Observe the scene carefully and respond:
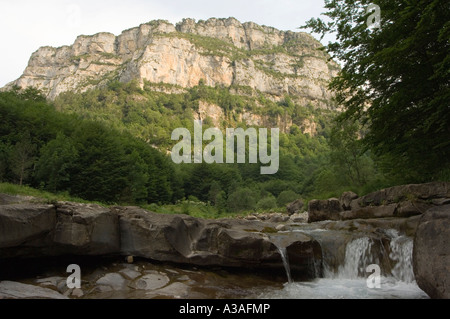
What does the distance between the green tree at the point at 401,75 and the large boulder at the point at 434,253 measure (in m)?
3.76

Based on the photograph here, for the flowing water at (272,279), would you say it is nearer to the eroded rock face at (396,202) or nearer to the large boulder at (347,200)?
the eroded rock face at (396,202)

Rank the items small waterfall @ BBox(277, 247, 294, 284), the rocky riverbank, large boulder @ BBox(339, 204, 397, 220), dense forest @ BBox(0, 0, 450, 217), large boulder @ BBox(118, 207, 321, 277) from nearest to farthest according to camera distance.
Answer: the rocky riverbank < large boulder @ BBox(118, 207, 321, 277) < small waterfall @ BBox(277, 247, 294, 284) < dense forest @ BBox(0, 0, 450, 217) < large boulder @ BBox(339, 204, 397, 220)

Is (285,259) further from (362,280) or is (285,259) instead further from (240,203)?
(240,203)

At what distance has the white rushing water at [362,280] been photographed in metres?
7.26

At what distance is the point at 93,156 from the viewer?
3059cm

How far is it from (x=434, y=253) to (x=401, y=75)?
291 inches

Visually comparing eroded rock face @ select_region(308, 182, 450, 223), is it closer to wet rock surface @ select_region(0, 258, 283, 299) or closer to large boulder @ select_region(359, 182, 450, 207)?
large boulder @ select_region(359, 182, 450, 207)

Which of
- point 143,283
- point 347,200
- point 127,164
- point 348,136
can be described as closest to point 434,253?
point 143,283

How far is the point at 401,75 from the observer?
11031mm

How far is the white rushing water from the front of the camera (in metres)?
7.26

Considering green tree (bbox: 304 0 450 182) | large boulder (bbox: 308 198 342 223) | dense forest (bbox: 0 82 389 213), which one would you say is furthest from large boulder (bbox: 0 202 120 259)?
large boulder (bbox: 308 198 342 223)

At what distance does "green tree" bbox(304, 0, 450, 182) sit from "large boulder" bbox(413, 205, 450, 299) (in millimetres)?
3762
